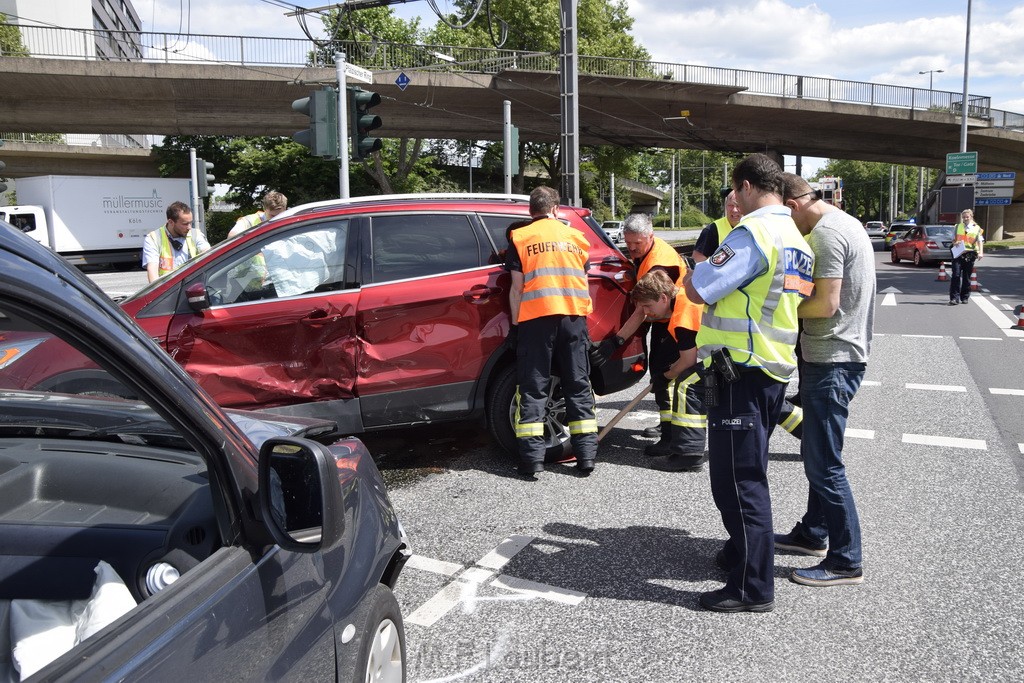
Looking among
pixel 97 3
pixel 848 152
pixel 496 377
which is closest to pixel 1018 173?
pixel 848 152

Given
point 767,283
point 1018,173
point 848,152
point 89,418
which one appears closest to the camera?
point 89,418

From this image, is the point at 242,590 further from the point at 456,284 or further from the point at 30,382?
the point at 456,284

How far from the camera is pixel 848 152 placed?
4244 cm

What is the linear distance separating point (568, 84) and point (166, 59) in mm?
20856

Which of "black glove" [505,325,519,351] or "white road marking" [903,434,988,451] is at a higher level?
"black glove" [505,325,519,351]

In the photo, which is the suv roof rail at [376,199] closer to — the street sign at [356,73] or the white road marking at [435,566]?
the white road marking at [435,566]

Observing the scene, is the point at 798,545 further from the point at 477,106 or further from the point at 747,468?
the point at 477,106

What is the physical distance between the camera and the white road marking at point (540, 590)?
12.7ft

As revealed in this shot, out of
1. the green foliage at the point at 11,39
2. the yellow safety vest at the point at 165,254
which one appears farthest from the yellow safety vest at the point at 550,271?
the green foliage at the point at 11,39

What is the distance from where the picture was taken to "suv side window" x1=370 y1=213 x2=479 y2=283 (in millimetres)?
5551

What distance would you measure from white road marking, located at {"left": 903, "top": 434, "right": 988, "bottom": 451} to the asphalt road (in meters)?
0.03

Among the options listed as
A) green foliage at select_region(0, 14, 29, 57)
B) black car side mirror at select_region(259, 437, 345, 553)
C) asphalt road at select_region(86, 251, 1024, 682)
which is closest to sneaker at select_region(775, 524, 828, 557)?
asphalt road at select_region(86, 251, 1024, 682)

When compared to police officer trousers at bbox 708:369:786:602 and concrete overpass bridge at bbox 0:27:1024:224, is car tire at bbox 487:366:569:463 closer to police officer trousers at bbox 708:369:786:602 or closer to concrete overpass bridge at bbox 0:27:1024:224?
police officer trousers at bbox 708:369:786:602

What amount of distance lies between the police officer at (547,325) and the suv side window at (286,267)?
1.12m
